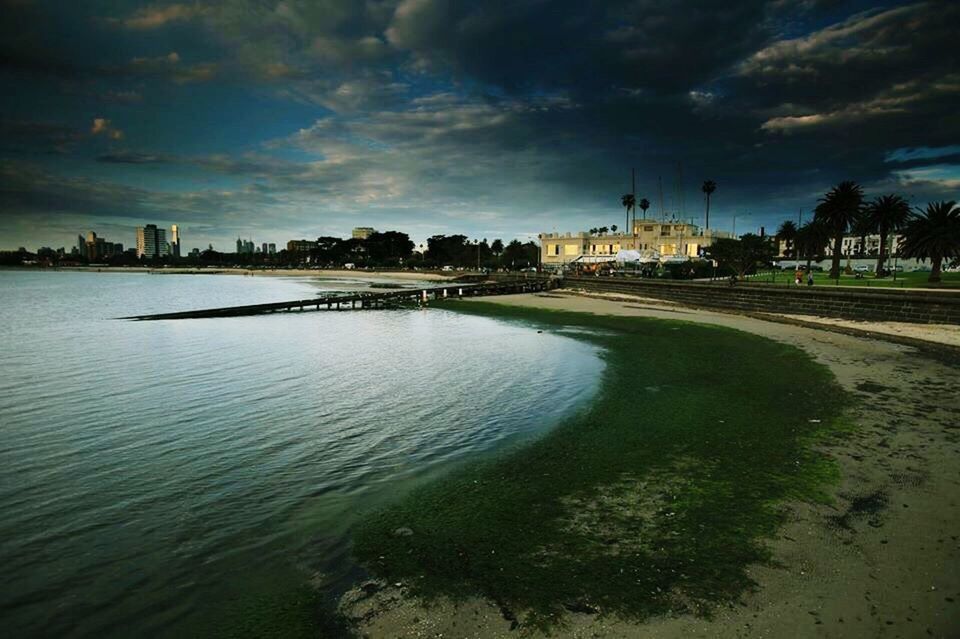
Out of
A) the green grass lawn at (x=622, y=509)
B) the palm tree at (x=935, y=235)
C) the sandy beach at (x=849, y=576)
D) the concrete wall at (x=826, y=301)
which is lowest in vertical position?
the green grass lawn at (x=622, y=509)

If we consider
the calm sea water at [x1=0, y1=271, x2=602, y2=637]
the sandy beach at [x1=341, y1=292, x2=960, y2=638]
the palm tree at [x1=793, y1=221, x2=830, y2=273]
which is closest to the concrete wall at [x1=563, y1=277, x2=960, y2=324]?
the calm sea water at [x1=0, y1=271, x2=602, y2=637]

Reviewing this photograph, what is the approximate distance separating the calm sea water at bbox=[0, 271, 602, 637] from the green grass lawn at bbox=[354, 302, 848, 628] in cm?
97

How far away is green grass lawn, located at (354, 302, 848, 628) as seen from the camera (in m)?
5.61

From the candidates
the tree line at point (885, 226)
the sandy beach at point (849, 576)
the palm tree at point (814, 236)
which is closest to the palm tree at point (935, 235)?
the tree line at point (885, 226)

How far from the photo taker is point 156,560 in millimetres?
6512

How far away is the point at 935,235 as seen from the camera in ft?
152

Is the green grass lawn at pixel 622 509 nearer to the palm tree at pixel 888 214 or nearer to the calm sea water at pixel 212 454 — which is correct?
the calm sea water at pixel 212 454

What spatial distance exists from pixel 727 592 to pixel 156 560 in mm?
7005

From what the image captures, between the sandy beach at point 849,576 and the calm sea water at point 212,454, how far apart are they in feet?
5.58

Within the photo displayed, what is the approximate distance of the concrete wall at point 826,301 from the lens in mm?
26016

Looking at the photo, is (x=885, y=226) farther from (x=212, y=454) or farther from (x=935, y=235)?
(x=212, y=454)

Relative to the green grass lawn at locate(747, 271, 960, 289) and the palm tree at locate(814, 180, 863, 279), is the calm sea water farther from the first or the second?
the palm tree at locate(814, 180, 863, 279)

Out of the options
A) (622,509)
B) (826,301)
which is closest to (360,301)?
(826,301)

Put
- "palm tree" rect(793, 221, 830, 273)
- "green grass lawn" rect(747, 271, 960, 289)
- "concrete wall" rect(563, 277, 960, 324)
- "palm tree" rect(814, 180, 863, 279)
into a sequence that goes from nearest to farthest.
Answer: "concrete wall" rect(563, 277, 960, 324), "green grass lawn" rect(747, 271, 960, 289), "palm tree" rect(814, 180, 863, 279), "palm tree" rect(793, 221, 830, 273)
